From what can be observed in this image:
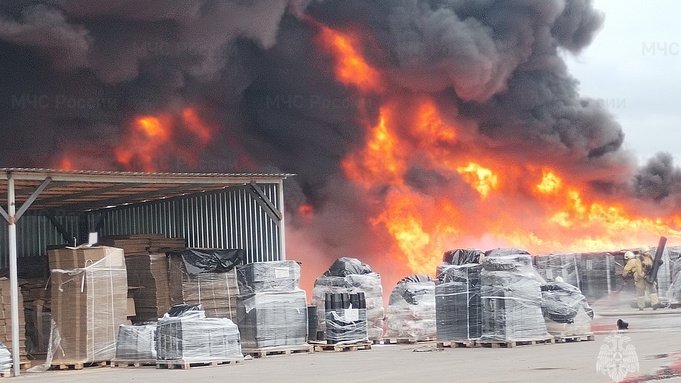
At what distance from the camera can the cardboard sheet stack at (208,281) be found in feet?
67.9

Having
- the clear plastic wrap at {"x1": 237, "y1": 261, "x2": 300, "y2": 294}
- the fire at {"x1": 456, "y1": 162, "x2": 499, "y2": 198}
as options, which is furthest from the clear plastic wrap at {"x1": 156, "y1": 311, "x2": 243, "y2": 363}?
the fire at {"x1": 456, "y1": 162, "x2": 499, "y2": 198}

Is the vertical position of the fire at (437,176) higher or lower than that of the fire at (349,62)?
lower

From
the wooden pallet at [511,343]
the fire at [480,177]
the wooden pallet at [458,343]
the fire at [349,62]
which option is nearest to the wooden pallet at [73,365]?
the wooden pallet at [458,343]

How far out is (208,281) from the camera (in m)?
20.8

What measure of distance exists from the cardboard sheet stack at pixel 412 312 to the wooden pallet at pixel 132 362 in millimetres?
5746

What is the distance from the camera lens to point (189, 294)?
20719mm

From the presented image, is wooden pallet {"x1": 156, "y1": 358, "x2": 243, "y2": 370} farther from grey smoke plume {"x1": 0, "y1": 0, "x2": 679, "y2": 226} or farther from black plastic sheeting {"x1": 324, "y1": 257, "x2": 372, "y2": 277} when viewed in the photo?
grey smoke plume {"x1": 0, "y1": 0, "x2": 679, "y2": 226}

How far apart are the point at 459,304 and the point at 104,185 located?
7.60m

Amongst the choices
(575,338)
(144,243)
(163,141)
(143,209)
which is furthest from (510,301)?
(163,141)

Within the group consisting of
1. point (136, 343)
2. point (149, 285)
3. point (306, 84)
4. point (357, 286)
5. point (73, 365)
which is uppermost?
point (306, 84)

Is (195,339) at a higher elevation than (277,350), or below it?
higher

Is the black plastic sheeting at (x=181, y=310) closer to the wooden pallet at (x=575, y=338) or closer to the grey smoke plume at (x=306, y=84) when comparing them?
the wooden pallet at (x=575, y=338)

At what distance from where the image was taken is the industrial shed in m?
19.0

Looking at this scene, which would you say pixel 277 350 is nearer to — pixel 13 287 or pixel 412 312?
pixel 412 312
